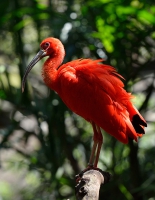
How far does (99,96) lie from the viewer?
3.76m

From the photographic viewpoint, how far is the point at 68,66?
3.86 meters

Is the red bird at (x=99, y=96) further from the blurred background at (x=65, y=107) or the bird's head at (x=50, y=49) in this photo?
the blurred background at (x=65, y=107)

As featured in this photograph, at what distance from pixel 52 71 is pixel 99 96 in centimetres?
42

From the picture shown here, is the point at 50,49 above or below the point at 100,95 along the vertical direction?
above

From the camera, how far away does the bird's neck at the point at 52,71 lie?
3.86 m

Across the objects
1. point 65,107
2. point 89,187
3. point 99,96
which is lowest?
point 65,107

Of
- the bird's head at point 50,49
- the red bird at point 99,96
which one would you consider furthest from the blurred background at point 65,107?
the red bird at point 99,96

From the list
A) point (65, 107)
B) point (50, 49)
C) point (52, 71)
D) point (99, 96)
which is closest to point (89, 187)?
point (99, 96)

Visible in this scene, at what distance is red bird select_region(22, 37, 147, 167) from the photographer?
12.3 feet

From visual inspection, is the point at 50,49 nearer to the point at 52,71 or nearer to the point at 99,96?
the point at 52,71

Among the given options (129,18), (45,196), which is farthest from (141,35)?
(45,196)

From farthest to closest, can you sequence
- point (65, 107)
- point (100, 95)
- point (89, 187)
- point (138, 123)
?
1. point (65, 107)
2. point (138, 123)
3. point (100, 95)
4. point (89, 187)

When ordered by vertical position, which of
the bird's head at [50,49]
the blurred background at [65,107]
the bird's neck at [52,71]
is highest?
the bird's head at [50,49]

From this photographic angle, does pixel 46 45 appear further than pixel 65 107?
No
